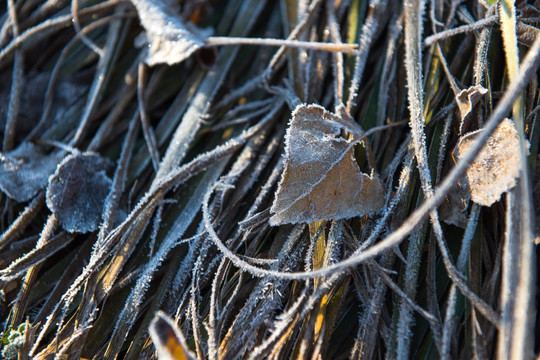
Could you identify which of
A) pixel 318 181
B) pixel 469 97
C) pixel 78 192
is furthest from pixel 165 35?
pixel 469 97

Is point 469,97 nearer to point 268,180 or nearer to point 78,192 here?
point 268,180

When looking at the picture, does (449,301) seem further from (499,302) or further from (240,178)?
(240,178)

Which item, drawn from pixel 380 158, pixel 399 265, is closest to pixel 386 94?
pixel 380 158

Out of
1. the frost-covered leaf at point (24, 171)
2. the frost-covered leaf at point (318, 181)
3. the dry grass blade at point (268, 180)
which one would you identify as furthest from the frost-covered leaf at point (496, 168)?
the frost-covered leaf at point (24, 171)

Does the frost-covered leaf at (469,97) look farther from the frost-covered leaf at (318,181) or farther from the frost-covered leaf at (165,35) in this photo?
the frost-covered leaf at (165,35)

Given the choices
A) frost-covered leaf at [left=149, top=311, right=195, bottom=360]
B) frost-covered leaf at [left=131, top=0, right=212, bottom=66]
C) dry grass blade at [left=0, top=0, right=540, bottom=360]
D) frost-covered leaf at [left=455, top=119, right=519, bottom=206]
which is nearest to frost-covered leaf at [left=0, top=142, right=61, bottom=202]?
dry grass blade at [left=0, top=0, right=540, bottom=360]

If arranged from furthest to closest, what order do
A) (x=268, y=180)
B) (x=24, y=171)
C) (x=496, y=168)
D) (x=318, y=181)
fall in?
(x=24, y=171) < (x=268, y=180) < (x=318, y=181) < (x=496, y=168)

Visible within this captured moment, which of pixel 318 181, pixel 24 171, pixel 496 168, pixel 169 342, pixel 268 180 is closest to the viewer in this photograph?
pixel 169 342
